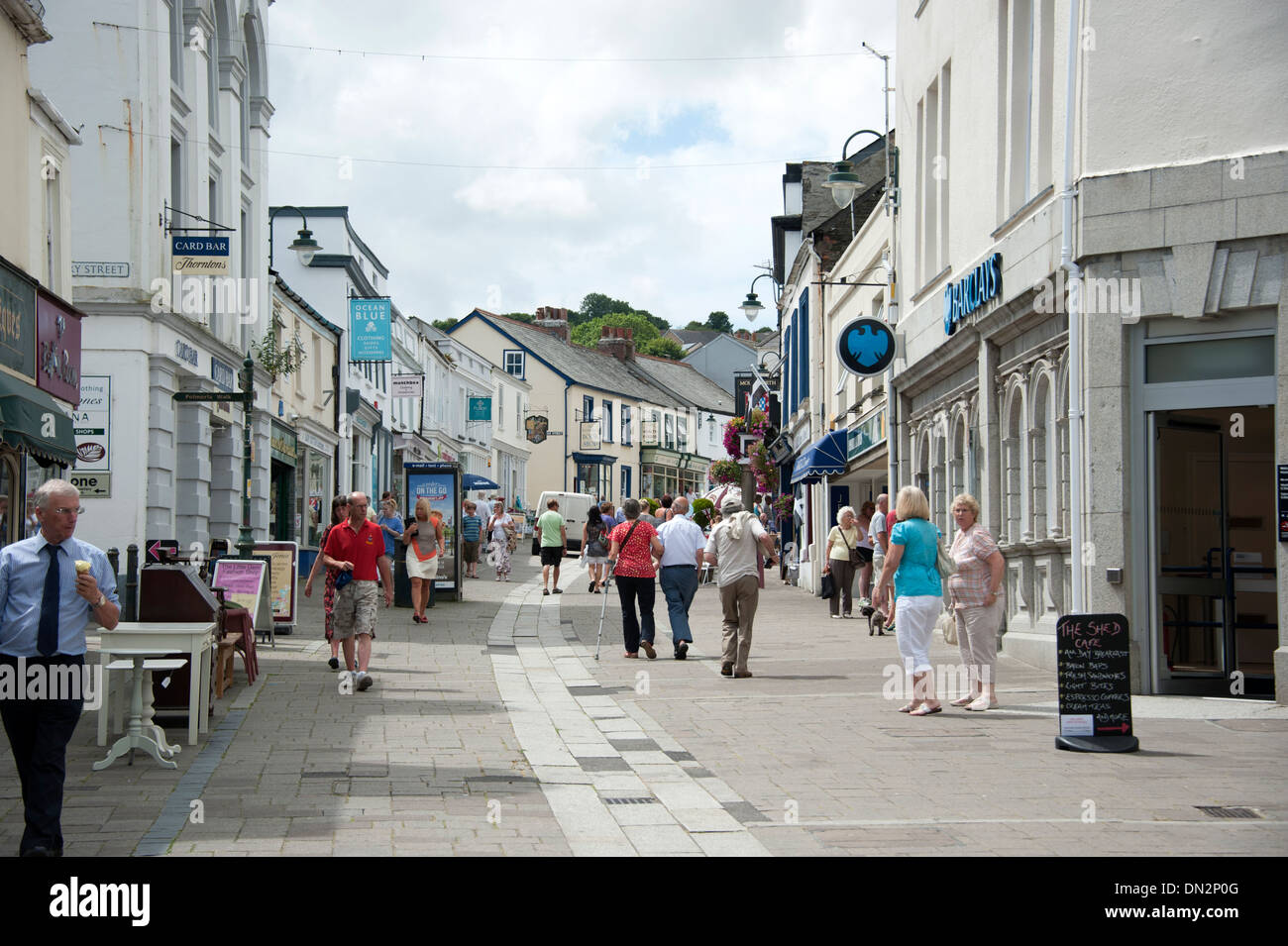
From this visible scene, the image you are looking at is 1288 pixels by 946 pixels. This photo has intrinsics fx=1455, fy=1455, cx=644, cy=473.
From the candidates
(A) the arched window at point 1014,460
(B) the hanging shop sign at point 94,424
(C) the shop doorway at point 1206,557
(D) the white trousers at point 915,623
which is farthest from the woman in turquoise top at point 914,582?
(B) the hanging shop sign at point 94,424

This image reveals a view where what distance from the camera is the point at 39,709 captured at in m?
6.53

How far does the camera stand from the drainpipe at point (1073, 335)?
506 inches

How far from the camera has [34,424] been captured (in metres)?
12.6

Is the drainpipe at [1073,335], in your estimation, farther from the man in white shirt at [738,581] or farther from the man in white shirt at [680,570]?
the man in white shirt at [680,570]

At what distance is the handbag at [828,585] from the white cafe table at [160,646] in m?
13.5

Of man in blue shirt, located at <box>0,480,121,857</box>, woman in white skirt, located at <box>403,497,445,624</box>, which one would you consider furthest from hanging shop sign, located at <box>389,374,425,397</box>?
man in blue shirt, located at <box>0,480,121,857</box>

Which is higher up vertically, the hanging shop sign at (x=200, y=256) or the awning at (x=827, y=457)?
the hanging shop sign at (x=200, y=256)

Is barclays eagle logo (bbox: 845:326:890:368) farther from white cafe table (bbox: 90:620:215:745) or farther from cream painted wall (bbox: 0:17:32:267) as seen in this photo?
white cafe table (bbox: 90:620:215:745)

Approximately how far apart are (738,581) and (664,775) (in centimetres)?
540

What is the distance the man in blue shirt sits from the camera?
6.42 metres

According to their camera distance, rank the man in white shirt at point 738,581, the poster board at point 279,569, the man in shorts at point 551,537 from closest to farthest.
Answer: the man in white shirt at point 738,581 → the poster board at point 279,569 → the man in shorts at point 551,537

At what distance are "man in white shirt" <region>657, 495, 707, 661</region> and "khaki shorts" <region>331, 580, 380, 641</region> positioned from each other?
367 cm
